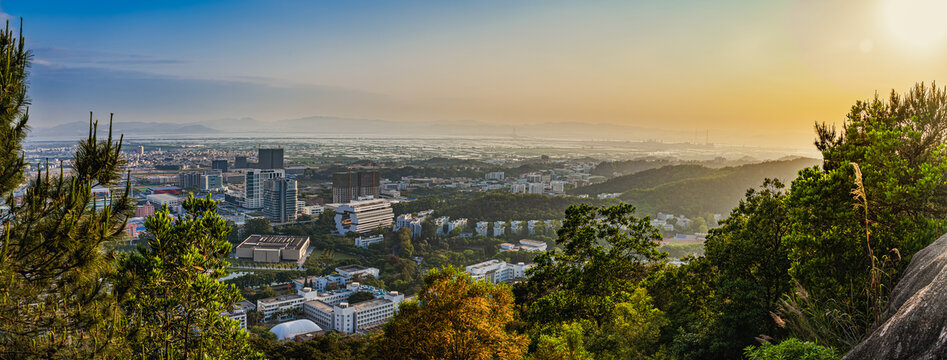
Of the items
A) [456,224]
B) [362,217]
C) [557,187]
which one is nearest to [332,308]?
[456,224]

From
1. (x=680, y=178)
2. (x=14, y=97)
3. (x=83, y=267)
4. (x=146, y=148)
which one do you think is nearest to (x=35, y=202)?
(x=83, y=267)

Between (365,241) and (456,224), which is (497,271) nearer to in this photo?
(365,241)

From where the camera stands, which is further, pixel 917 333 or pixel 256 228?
pixel 256 228

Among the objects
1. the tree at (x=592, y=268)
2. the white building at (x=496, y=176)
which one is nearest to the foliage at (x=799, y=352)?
the tree at (x=592, y=268)

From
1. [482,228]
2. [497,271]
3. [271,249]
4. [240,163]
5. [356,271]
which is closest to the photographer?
[497,271]

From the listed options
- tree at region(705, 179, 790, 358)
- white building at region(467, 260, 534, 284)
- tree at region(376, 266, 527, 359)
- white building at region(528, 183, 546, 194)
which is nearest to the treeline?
white building at region(528, 183, 546, 194)

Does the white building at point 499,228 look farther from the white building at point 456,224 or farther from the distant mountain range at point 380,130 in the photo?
the distant mountain range at point 380,130

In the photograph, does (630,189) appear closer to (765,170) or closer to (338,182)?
(765,170)
